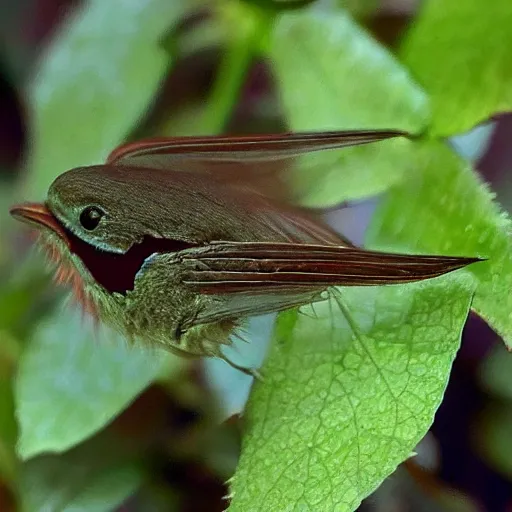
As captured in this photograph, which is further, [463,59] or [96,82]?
[96,82]

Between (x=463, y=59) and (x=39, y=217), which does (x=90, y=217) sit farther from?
(x=463, y=59)

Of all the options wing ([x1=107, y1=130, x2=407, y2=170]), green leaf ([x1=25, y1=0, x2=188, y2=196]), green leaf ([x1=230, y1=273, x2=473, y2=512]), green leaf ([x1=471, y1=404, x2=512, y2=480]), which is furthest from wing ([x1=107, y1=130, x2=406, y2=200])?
green leaf ([x1=471, y1=404, x2=512, y2=480])

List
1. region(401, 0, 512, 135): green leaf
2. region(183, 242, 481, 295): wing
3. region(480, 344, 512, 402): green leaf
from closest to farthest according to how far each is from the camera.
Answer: region(183, 242, 481, 295): wing
region(401, 0, 512, 135): green leaf
region(480, 344, 512, 402): green leaf

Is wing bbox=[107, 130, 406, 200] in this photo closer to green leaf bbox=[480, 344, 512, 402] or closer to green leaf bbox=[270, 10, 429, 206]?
green leaf bbox=[270, 10, 429, 206]

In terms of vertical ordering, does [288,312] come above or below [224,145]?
below

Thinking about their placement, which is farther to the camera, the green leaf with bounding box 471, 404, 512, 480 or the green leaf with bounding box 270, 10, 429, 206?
the green leaf with bounding box 471, 404, 512, 480

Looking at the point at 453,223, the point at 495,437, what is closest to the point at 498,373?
the point at 495,437

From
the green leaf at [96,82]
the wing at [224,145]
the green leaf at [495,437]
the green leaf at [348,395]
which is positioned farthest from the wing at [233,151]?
the green leaf at [495,437]
